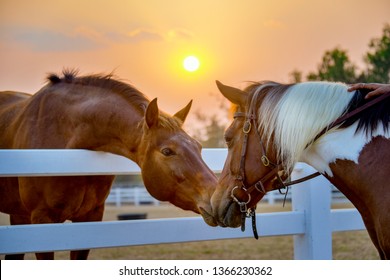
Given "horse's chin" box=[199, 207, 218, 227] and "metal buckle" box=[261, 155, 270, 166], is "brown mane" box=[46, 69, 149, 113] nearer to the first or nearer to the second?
"horse's chin" box=[199, 207, 218, 227]

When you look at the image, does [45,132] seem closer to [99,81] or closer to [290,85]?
[99,81]

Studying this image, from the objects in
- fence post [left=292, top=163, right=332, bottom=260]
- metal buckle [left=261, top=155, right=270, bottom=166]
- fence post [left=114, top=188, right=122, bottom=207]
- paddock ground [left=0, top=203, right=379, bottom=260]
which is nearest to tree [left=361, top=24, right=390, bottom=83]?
paddock ground [left=0, top=203, right=379, bottom=260]

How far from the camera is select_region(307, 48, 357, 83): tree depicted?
43.9 feet

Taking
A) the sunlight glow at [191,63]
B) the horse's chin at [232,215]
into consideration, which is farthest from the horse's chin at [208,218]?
the sunlight glow at [191,63]

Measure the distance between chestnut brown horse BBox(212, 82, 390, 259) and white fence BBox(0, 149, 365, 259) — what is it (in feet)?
1.95

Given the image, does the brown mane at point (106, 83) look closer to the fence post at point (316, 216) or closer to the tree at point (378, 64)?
the fence post at point (316, 216)

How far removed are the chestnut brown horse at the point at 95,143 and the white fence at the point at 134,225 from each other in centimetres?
20

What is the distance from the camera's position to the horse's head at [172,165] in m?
3.20

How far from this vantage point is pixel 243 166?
9.05 feet

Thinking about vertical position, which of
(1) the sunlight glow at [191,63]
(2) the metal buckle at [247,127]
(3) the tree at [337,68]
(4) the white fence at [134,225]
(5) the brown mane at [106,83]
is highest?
(3) the tree at [337,68]
